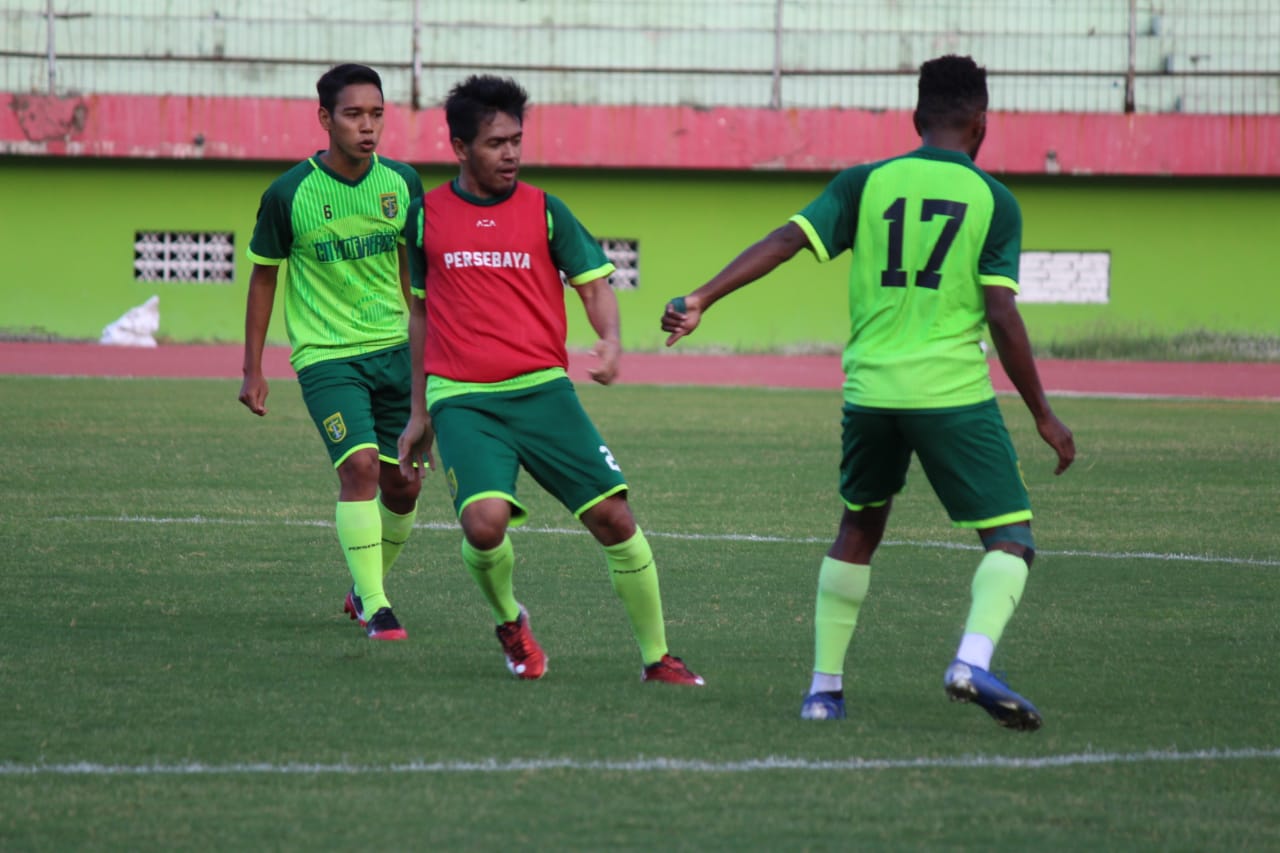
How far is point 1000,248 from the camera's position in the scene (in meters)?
5.26

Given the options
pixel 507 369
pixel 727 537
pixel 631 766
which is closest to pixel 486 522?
pixel 507 369

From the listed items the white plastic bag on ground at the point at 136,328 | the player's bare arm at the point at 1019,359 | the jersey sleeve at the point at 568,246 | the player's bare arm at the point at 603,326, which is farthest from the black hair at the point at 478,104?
the white plastic bag on ground at the point at 136,328

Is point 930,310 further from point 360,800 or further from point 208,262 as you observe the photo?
point 208,262

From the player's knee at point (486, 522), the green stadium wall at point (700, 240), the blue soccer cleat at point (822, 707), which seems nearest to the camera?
the blue soccer cleat at point (822, 707)

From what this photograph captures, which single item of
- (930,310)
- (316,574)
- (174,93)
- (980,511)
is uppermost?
(174,93)

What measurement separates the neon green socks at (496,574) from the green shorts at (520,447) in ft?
0.43

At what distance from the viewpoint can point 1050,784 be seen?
467cm

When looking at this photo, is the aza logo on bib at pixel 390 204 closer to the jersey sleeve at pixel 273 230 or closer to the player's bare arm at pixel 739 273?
the jersey sleeve at pixel 273 230

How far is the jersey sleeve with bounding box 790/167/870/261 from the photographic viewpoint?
5289 mm

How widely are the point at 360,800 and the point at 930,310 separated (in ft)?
7.01

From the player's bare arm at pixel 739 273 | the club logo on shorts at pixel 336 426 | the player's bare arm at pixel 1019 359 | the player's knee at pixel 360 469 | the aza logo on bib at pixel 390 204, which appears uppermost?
the aza logo on bib at pixel 390 204

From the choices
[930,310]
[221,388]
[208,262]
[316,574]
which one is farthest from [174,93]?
[930,310]

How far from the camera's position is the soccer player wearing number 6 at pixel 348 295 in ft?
23.0

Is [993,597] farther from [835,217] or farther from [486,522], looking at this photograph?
[486,522]
